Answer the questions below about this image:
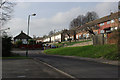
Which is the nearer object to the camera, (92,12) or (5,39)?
(5,39)

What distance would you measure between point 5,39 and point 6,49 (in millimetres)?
1802

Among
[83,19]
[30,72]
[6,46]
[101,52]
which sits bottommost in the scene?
[30,72]

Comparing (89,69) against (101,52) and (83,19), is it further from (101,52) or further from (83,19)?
(83,19)

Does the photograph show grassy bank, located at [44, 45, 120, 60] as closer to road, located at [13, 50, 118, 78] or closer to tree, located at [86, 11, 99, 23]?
road, located at [13, 50, 118, 78]

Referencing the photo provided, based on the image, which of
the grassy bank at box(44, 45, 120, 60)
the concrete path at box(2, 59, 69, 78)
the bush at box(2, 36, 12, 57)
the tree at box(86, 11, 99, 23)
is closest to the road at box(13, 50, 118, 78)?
the concrete path at box(2, 59, 69, 78)

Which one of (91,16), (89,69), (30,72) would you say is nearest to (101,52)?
(89,69)

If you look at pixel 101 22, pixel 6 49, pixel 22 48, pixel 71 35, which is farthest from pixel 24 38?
pixel 6 49

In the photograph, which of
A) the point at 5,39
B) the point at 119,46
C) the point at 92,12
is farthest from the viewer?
the point at 92,12

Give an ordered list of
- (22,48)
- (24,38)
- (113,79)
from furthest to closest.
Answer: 1. (24,38)
2. (22,48)
3. (113,79)

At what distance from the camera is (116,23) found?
19344 millimetres

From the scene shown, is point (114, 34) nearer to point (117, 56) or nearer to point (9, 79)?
point (117, 56)

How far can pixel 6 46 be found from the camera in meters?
30.8

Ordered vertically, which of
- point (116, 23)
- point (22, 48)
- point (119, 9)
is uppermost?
point (119, 9)

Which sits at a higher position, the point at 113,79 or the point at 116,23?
the point at 116,23
